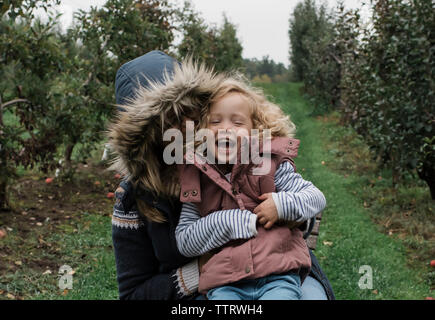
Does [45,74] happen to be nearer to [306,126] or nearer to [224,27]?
[306,126]

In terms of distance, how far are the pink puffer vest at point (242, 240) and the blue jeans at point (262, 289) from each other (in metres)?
0.03

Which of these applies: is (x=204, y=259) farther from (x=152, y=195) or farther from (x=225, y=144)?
(x=225, y=144)

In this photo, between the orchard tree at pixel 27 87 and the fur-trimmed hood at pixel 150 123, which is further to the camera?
the orchard tree at pixel 27 87

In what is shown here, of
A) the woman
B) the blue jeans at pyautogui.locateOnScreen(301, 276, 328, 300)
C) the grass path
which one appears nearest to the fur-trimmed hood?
the woman

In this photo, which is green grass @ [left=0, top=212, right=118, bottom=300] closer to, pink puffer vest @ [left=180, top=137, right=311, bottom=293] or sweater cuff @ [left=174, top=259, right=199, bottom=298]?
sweater cuff @ [left=174, top=259, right=199, bottom=298]

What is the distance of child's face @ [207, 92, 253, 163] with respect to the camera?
6.71 feet

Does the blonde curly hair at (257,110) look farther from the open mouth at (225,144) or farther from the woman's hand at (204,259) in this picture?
the woman's hand at (204,259)

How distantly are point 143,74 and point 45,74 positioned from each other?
13.1 ft

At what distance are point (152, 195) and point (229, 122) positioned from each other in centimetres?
46

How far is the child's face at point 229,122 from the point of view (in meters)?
2.04

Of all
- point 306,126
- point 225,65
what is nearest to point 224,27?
point 225,65

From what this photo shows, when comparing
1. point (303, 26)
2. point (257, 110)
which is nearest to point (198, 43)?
point (257, 110)

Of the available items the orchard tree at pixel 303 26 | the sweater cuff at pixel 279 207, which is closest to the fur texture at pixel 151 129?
the sweater cuff at pixel 279 207
